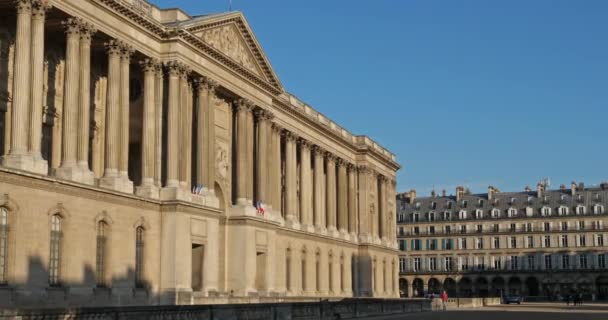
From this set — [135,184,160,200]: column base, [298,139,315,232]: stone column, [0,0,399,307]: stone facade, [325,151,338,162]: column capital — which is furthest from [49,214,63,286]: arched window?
[325,151,338,162]: column capital

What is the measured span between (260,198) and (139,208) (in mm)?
15304

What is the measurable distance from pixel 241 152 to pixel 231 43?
681 cm

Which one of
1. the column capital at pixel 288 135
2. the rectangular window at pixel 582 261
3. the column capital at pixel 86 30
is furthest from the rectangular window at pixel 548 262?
the column capital at pixel 86 30

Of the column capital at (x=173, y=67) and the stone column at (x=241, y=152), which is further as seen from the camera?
the stone column at (x=241, y=152)

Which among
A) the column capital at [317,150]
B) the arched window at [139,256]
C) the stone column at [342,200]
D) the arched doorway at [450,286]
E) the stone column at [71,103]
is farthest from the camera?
the arched doorway at [450,286]

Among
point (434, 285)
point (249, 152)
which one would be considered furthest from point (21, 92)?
point (434, 285)

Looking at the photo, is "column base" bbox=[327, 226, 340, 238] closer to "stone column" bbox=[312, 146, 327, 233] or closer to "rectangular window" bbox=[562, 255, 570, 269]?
"stone column" bbox=[312, 146, 327, 233]

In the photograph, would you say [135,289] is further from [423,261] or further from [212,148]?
[423,261]

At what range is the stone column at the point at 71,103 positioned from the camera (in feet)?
133

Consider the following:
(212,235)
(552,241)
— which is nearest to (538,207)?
(552,241)

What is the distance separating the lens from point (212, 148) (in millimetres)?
53438

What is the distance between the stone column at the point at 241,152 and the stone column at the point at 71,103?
16756 millimetres

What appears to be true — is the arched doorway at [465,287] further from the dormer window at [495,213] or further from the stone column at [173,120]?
the stone column at [173,120]

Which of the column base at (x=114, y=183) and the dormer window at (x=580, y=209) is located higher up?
the dormer window at (x=580, y=209)
